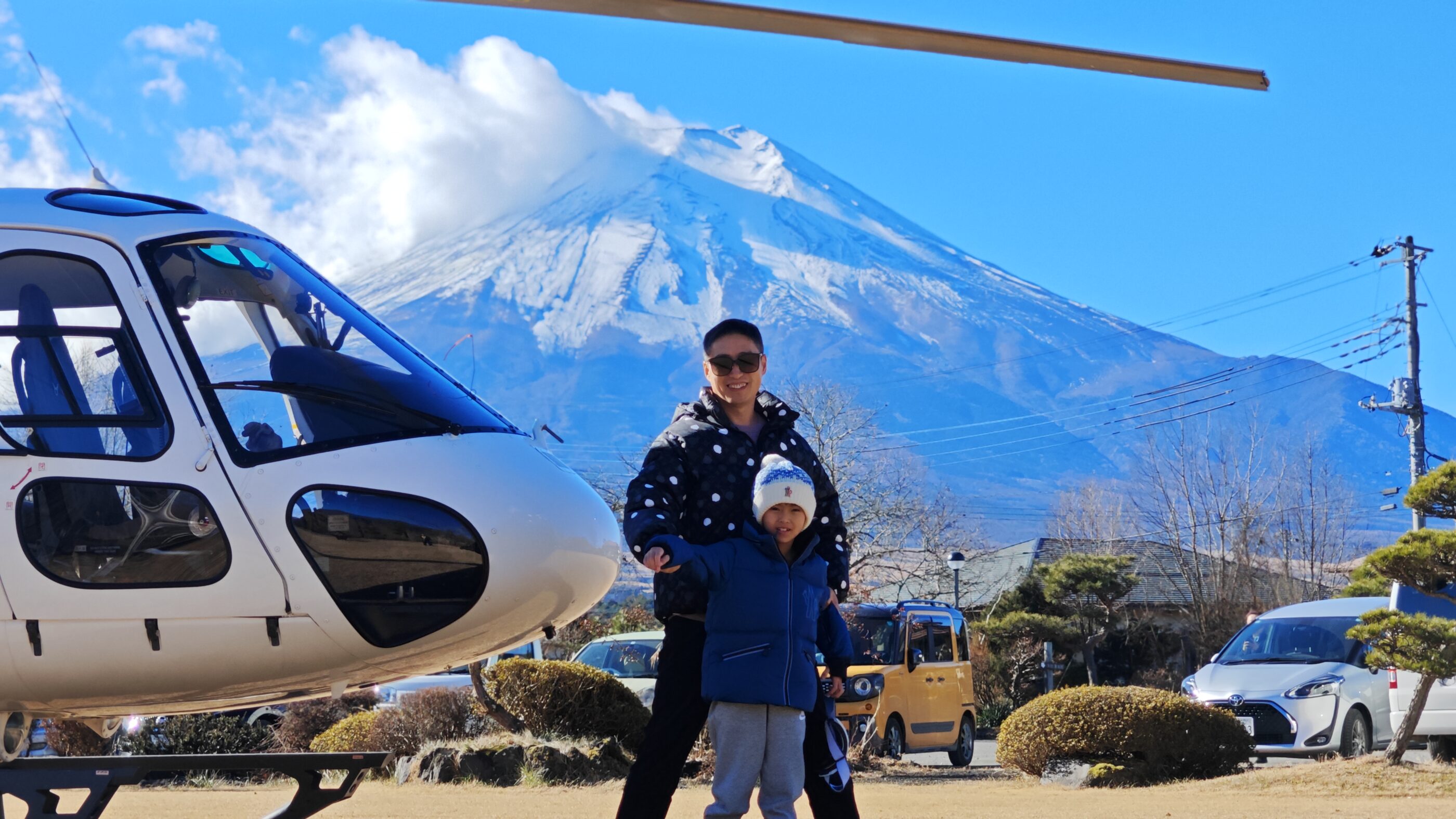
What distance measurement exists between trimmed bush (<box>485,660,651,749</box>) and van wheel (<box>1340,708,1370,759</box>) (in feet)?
21.2

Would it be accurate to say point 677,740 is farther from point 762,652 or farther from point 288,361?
point 288,361

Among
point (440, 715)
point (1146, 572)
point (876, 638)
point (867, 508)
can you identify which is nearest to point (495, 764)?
point (440, 715)

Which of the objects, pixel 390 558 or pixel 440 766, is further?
pixel 440 766

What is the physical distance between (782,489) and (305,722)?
11961 millimetres

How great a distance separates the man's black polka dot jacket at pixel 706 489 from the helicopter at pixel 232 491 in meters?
0.34

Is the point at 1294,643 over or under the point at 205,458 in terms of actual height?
under

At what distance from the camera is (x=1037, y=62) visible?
449 cm

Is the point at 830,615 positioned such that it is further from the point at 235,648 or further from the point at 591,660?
the point at 591,660

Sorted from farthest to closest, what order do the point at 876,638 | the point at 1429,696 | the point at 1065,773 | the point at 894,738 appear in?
the point at 876,638, the point at 894,738, the point at 1429,696, the point at 1065,773

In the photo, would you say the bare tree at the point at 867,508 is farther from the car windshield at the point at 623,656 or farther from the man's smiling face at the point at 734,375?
the man's smiling face at the point at 734,375

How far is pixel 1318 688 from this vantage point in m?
14.0

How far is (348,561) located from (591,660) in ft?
40.1

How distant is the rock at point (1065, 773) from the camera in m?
12.6

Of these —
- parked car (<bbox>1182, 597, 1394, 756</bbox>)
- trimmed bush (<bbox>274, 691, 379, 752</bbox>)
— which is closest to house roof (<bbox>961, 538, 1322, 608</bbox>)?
parked car (<bbox>1182, 597, 1394, 756</bbox>)
